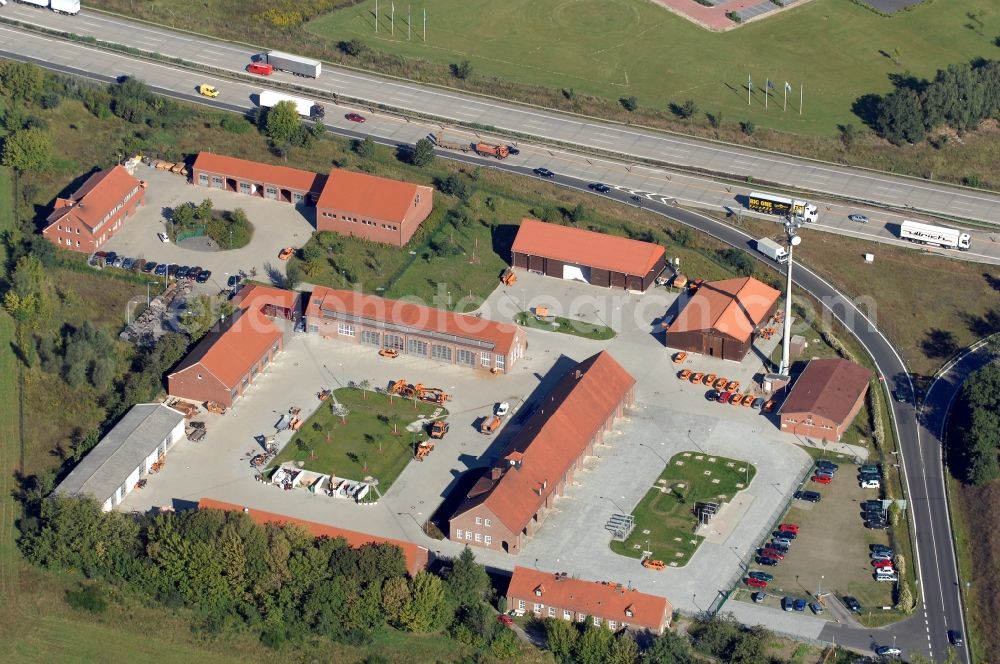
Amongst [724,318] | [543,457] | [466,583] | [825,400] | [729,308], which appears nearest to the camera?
[466,583]

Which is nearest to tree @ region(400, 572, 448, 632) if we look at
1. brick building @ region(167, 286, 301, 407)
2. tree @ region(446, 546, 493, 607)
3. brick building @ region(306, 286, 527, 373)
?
tree @ region(446, 546, 493, 607)

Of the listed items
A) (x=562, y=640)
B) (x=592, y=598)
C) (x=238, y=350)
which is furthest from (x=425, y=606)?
(x=238, y=350)

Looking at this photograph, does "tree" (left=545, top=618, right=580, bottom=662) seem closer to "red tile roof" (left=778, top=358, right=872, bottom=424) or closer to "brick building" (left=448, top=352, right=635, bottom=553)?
"brick building" (left=448, top=352, right=635, bottom=553)

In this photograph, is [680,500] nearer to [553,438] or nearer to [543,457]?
[553,438]

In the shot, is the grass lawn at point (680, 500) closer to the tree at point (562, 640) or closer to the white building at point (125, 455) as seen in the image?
the tree at point (562, 640)

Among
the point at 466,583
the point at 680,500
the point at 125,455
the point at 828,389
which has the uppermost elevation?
the point at 828,389
